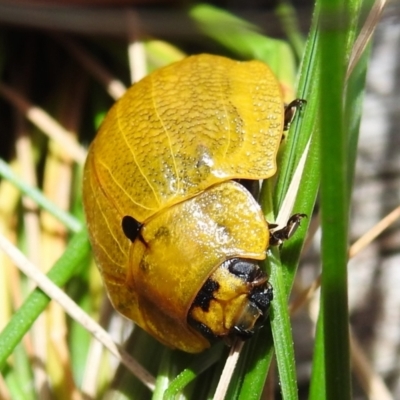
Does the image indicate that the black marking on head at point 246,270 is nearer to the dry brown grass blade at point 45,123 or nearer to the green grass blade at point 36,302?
the green grass blade at point 36,302

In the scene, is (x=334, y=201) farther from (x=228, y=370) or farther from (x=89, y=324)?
(x=89, y=324)

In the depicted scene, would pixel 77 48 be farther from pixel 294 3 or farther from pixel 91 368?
pixel 91 368

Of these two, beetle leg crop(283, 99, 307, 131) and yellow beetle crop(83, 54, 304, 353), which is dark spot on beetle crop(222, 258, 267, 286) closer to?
yellow beetle crop(83, 54, 304, 353)

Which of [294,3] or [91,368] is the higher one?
[294,3]

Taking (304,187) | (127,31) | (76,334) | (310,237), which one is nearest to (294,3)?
(127,31)

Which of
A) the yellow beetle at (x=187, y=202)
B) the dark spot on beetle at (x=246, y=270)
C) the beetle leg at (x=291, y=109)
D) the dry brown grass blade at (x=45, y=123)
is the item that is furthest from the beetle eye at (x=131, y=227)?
the dry brown grass blade at (x=45, y=123)

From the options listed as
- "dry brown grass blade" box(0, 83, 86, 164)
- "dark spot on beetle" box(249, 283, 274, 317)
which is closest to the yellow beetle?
"dark spot on beetle" box(249, 283, 274, 317)
